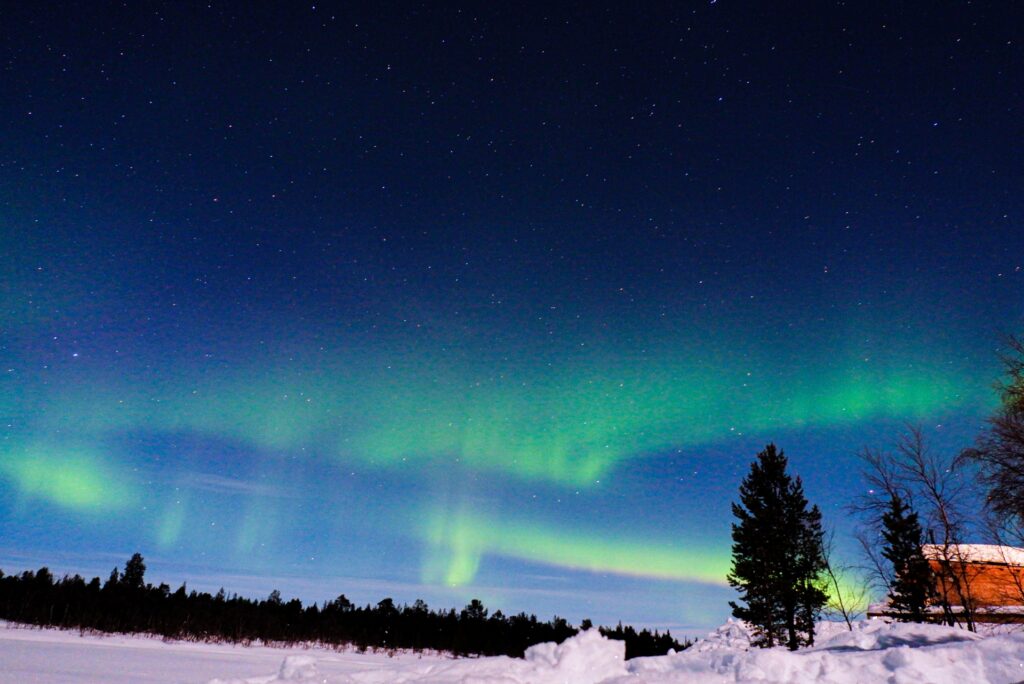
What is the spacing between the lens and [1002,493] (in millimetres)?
18953

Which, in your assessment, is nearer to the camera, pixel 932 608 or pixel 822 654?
pixel 822 654

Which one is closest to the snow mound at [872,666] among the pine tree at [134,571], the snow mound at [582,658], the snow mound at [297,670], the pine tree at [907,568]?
the snow mound at [582,658]

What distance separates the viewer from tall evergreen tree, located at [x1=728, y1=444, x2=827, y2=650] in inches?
1267

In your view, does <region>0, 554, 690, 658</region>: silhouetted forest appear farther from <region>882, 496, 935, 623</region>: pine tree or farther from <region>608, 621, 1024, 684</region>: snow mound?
<region>608, 621, 1024, 684</region>: snow mound

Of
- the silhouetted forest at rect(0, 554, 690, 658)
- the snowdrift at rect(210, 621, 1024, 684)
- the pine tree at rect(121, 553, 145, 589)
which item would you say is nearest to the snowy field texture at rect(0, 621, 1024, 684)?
the snowdrift at rect(210, 621, 1024, 684)

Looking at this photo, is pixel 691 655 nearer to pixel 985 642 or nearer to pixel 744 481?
pixel 985 642

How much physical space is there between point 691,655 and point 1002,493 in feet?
54.1

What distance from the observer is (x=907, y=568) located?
3203 cm

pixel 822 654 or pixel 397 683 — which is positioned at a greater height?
pixel 822 654

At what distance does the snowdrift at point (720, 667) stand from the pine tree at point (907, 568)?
2150cm

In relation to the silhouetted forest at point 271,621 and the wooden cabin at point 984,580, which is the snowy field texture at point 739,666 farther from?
the silhouetted forest at point 271,621

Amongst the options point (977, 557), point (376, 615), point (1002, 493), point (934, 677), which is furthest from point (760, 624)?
point (376, 615)

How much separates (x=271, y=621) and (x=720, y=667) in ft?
191

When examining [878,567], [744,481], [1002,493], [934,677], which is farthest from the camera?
[744,481]
